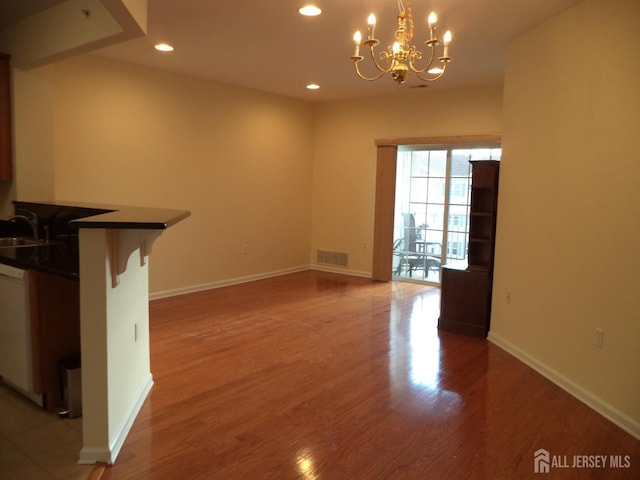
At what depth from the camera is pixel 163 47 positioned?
449 centimetres

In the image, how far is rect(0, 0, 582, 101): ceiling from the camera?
340 cm

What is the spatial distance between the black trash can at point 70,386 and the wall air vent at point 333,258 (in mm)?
4997

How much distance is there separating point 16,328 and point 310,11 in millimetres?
2817

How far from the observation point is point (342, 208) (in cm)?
738

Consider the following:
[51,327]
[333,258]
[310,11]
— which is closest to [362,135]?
[333,258]

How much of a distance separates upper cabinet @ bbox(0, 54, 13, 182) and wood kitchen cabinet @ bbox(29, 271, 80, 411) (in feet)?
5.56

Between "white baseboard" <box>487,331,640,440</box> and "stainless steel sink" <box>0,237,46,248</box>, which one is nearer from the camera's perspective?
"white baseboard" <box>487,331,640,440</box>

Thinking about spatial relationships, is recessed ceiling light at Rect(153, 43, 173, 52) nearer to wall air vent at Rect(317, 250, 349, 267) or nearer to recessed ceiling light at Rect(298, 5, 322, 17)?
recessed ceiling light at Rect(298, 5, 322, 17)

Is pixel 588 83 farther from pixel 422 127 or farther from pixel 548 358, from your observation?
pixel 422 127

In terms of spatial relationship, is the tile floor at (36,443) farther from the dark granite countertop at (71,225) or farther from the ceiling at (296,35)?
the ceiling at (296,35)

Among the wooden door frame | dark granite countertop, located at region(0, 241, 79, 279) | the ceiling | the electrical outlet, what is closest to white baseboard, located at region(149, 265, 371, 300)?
the wooden door frame

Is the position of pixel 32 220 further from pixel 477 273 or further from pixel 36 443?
pixel 477 273

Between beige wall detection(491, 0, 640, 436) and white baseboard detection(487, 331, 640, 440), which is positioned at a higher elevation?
beige wall detection(491, 0, 640, 436)

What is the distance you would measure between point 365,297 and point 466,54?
2.93 m
